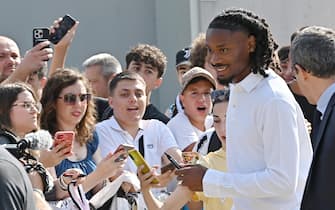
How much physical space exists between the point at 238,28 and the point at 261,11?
7051mm

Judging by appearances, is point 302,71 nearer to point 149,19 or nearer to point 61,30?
point 61,30

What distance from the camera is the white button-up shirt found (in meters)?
3.72

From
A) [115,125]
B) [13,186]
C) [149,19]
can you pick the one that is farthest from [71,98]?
[149,19]

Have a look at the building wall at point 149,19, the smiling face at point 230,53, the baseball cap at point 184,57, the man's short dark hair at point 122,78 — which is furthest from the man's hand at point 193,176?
the building wall at point 149,19

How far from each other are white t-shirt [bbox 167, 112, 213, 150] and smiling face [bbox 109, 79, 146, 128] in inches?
18.3

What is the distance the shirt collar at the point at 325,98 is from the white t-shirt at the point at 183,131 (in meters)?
2.45

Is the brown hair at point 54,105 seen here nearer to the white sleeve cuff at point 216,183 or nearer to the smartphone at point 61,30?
the smartphone at point 61,30

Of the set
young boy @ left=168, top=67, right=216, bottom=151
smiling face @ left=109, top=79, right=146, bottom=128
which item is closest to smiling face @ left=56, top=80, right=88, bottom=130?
smiling face @ left=109, top=79, right=146, bottom=128

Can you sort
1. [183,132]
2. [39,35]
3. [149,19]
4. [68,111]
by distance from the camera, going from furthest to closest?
[149,19] → [183,132] → [39,35] → [68,111]

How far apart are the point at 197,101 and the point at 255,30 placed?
2520 mm

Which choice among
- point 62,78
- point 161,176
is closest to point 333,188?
point 161,176

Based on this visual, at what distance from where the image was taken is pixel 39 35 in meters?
5.83

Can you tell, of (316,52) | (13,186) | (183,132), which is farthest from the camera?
(183,132)

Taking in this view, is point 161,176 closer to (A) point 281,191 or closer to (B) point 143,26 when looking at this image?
(A) point 281,191
